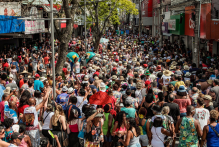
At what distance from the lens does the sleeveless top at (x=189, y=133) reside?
5824 mm

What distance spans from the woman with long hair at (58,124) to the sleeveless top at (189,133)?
254cm

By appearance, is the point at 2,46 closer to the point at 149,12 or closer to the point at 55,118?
the point at 55,118

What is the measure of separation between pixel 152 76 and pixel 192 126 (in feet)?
18.1

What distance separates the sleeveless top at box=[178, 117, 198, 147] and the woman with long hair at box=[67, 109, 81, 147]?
7.27 ft

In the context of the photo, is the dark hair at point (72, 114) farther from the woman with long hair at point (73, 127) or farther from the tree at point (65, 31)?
the tree at point (65, 31)

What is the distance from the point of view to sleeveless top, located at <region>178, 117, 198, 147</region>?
5824mm

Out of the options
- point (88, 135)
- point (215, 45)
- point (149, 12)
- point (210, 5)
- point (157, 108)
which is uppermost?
point (149, 12)

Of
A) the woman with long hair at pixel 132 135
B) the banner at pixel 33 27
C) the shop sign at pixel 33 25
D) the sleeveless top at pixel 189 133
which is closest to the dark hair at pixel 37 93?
the woman with long hair at pixel 132 135

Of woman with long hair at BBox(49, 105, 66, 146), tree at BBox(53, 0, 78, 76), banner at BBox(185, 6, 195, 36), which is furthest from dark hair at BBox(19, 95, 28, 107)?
banner at BBox(185, 6, 195, 36)

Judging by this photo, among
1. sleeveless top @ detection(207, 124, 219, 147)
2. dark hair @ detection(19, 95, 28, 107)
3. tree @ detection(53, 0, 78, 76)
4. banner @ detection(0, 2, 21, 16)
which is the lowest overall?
sleeveless top @ detection(207, 124, 219, 147)

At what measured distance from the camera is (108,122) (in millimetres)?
6320

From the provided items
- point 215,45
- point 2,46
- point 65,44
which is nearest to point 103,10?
point 2,46

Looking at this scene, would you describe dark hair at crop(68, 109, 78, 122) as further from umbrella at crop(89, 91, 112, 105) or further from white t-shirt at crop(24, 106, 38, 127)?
white t-shirt at crop(24, 106, 38, 127)

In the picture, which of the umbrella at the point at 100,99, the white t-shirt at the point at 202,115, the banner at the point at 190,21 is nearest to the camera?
the white t-shirt at the point at 202,115
